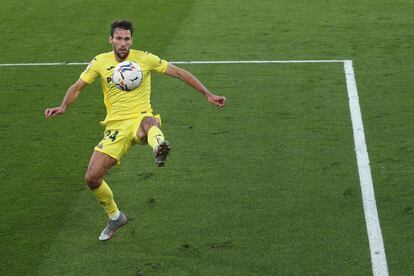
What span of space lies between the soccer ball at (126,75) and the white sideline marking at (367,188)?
3075 mm

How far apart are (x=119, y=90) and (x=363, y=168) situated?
3642mm

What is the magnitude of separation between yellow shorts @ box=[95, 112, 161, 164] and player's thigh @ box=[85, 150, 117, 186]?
0.18ft

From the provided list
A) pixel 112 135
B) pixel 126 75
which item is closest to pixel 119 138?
pixel 112 135

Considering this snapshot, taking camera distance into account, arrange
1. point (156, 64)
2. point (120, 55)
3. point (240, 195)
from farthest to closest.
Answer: point (240, 195) < point (156, 64) < point (120, 55)

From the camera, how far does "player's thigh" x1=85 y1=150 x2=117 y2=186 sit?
10.1m

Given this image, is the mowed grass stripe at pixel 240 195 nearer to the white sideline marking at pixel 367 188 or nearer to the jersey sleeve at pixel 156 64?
the white sideline marking at pixel 367 188

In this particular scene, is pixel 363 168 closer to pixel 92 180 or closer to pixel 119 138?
pixel 119 138

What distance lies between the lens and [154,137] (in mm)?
9906

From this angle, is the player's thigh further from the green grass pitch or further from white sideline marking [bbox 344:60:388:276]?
white sideline marking [bbox 344:60:388:276]

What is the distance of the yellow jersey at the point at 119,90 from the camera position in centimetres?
1049

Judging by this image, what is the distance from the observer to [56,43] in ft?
64.0

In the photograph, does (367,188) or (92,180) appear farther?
(367,188)

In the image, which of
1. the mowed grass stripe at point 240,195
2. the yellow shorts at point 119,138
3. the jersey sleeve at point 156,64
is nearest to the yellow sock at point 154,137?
the yellow shorts at point 119,138

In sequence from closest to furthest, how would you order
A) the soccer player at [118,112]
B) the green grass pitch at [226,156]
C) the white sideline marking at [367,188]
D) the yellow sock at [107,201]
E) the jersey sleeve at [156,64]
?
the white sideline marking at [367,188] → the green grass pitch at [226,156] → the soccer player at [118,112] → the yellow sock at [107,201] → the jersey sleeve at [156,64]
